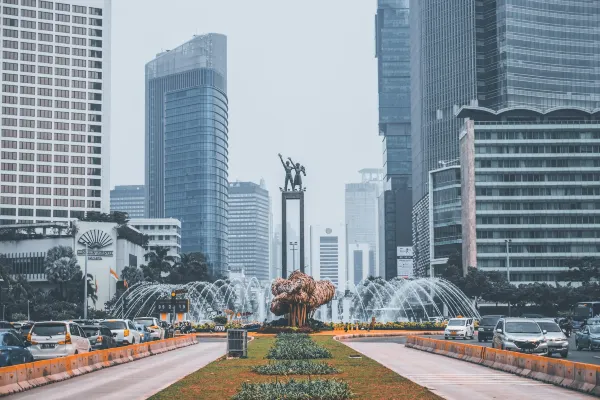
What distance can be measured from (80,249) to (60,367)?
135 meters

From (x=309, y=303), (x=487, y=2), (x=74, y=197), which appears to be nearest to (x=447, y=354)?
(x=309, y=303)

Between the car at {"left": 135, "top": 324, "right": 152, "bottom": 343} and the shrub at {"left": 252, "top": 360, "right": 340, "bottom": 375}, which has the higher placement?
the shrub at {"left": 252, "top": 360, "right": 340, "bottom": 375}

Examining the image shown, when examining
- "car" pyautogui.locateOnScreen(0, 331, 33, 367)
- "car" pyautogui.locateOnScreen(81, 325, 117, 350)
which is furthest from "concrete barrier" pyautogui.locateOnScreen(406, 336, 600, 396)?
"car" pyautogui.locateOnScreen(0, 331, 33, 367)

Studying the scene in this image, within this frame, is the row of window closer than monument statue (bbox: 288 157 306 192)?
No

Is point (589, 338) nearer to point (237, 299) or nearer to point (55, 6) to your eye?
point (237, 299)

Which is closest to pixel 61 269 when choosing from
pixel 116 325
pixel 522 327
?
pixel 116 325

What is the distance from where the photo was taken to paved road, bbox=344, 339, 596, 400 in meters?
23.5

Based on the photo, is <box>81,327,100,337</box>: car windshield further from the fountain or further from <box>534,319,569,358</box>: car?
the fountain

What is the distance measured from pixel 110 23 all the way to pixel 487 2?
78.7 meters

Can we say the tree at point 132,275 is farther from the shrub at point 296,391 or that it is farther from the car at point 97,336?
the shrub at point 296,391

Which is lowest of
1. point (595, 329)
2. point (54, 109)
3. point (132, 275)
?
point (595, 329)

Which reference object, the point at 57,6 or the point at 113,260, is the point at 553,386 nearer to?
the point at 113,260

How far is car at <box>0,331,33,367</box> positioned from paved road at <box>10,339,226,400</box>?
65.8 inches

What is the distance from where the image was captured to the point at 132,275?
155 metres
